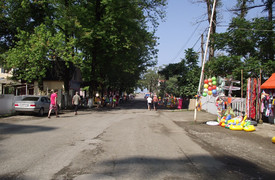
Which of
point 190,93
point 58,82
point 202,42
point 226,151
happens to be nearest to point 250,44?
point 202,42

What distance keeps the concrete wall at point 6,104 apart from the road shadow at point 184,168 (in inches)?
499

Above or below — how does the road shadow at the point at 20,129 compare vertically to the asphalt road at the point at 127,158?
above

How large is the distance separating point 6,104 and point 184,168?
1416 cm

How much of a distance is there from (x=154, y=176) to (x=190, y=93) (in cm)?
2540

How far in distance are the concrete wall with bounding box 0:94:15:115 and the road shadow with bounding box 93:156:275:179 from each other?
12.7m

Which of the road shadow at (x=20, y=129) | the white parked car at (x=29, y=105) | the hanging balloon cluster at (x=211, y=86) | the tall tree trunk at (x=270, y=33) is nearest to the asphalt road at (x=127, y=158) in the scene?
the road shadow at (x=20, y=129)

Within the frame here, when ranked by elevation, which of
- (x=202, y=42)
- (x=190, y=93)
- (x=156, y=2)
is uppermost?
(x=156, y=2)

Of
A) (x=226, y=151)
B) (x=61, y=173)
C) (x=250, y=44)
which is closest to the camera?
(x=61, y=173)

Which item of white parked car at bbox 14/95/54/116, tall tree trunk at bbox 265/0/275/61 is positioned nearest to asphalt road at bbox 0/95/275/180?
white parked car at bbox 14/95/54/116

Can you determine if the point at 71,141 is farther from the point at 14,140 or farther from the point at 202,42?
the point at 202,42

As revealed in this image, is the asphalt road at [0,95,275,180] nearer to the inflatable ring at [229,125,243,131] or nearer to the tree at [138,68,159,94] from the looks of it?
the inflatable ring at [229,125,243,131]

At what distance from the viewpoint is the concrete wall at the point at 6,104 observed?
15.2 metres

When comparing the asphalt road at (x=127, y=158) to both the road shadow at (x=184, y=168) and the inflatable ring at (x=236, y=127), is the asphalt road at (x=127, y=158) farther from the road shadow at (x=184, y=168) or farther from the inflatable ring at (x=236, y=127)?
the inflatable ring at (x=236, y=127)

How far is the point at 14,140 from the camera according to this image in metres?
7.53
